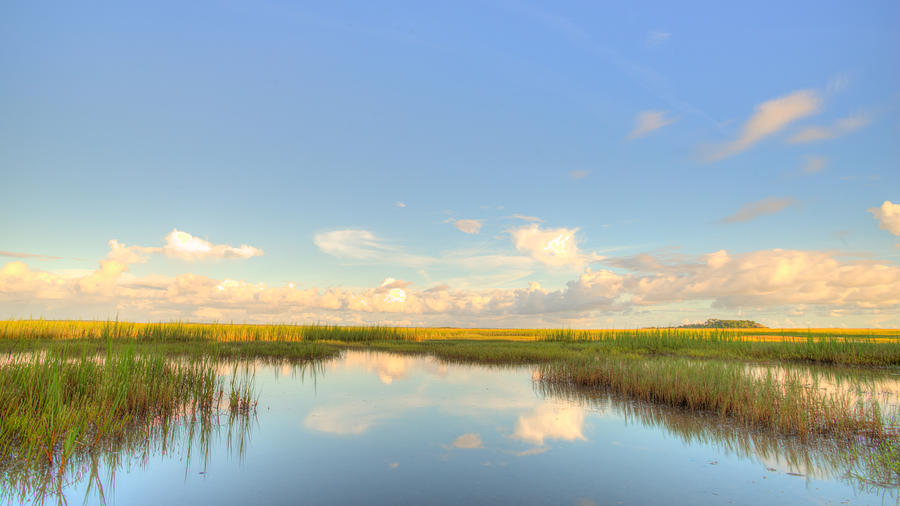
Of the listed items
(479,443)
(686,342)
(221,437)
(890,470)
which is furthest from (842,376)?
(221,437)

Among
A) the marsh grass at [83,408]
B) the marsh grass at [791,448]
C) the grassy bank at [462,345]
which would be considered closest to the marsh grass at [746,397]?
the marsh grass at [791,448]

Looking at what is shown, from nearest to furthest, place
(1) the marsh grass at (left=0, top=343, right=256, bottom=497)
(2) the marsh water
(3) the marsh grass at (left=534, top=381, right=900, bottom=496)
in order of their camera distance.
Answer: (2) the marsh water → (1) the marsh grass at (left=0, top=343, right=256, bottom=497) → (3) the marsh grass at (left=534, top=381, right=900, bottom=496)

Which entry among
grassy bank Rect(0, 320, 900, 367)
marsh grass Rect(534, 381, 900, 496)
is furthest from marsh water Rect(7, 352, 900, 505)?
grassy bank Rect(0, 320, 900, 367)

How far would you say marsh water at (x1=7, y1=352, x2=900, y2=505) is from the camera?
21.0ft

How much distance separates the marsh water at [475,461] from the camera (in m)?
6.41

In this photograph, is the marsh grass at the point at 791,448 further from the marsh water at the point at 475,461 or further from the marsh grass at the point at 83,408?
the marsh grass at the point at 83,408

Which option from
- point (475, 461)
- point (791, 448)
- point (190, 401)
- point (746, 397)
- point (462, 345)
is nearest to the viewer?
point (475, 461)

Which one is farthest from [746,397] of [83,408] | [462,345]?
[462,345]

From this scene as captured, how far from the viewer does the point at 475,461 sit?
7875 millimetres

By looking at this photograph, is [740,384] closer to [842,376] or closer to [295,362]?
[842,376]

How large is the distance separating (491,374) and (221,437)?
40.0 ft

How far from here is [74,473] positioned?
6.60m

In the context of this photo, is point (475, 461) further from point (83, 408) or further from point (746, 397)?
point (83, 408)

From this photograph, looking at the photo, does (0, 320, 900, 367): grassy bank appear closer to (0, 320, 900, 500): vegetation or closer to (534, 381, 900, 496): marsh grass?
(0, 320, 900, 500): vegetation
